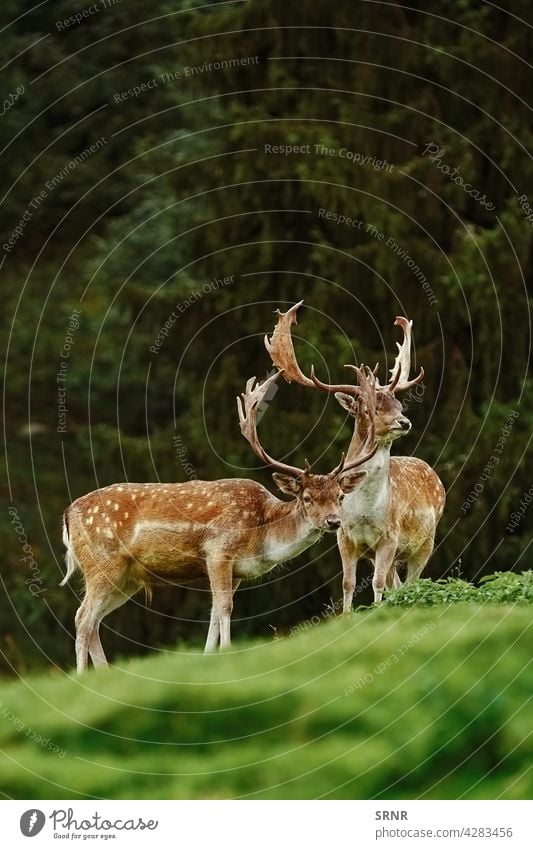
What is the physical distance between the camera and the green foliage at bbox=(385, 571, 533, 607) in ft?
42.7

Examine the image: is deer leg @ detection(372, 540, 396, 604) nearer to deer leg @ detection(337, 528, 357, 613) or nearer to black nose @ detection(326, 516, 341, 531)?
deer leg @ detection(337, 528, 357, 613)

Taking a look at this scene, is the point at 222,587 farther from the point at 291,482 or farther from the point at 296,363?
the point at 296,363

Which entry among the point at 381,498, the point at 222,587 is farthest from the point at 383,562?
the point at 222,587

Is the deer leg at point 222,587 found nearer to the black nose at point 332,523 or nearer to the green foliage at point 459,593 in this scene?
the black nose at point 332,523

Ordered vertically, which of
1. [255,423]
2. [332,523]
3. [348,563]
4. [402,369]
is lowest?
[332,523]

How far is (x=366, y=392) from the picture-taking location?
45.3 feet

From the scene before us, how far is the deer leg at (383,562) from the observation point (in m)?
13.9

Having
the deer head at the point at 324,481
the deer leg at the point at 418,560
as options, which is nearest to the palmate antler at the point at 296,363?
the deer head at the point at 324,481

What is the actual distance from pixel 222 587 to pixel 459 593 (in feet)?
5.49

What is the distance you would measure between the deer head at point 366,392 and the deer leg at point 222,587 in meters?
1.53

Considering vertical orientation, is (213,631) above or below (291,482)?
below

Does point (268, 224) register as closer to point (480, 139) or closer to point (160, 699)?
point (480, 139)

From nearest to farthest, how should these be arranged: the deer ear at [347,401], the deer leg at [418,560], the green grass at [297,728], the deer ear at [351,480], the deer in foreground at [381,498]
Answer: the green grass at [297,728]
the deer ear at [351,480]
the deer in foreground at [381,498]
the deer ear at [347,401]
the deer leg at [418,560]

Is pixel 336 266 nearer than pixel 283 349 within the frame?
No
